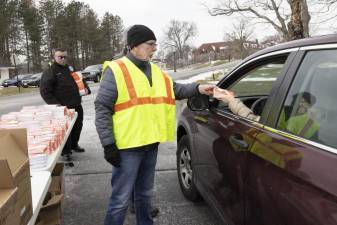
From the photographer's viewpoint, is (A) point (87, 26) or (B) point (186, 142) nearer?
(B) point (186, 142)

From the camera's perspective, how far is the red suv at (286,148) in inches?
77.7

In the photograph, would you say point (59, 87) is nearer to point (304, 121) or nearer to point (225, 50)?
point (304, 121)

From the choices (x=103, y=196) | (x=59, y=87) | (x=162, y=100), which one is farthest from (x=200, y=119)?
(x=59, y=87)

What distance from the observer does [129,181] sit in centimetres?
330

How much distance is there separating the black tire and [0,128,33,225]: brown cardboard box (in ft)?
6.68

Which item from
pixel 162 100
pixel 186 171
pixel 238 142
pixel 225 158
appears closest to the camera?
pixel 238 142

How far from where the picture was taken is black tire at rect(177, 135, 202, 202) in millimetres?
4371

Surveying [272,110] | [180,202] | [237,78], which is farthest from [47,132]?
[272,110]

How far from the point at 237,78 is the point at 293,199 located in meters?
1.65

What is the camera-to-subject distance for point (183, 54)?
100375 millimetres

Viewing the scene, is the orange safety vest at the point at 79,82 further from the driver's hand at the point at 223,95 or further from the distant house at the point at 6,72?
the distant house at the point at 6,72

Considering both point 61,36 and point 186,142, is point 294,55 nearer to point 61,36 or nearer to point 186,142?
point 186,142

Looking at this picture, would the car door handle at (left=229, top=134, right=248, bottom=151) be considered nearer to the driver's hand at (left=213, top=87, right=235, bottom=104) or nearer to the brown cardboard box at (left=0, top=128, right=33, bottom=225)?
the driver's hand at (left=213, top=87, right=235, bottom=104)

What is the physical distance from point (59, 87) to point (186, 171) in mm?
2785
